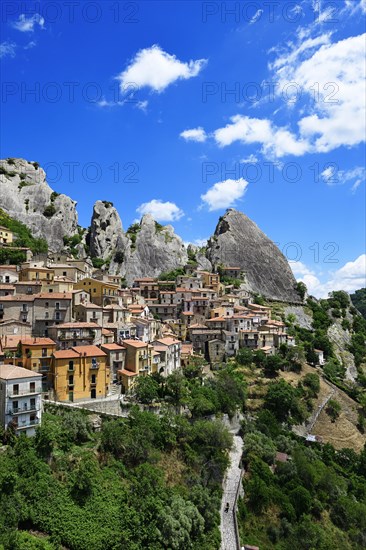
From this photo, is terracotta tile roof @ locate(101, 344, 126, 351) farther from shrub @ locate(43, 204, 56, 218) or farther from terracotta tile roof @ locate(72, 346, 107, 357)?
shrub @ locate(43, 204, 56, 218)

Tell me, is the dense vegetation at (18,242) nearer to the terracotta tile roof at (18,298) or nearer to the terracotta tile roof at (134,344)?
the terracotta tile roof at (18,298)

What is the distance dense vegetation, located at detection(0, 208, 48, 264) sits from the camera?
59469 millimetres

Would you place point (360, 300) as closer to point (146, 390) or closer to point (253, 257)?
point (253, 257)

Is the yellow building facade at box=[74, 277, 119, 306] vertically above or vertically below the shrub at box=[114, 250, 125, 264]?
below

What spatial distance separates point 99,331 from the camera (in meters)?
43.1

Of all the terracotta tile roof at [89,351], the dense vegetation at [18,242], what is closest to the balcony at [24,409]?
the terracotta tile roof at [89,351]

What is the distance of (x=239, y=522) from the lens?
3284cm

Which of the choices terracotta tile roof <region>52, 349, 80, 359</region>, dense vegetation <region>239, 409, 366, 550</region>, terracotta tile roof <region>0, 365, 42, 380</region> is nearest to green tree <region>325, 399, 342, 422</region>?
dense vegetation <region>239, 409, 366, 550</region>

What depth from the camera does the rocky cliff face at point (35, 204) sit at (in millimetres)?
90000

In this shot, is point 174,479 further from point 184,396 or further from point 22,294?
point 22,294

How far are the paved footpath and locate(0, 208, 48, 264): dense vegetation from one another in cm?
4259

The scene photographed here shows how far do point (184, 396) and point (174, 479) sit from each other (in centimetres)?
1020

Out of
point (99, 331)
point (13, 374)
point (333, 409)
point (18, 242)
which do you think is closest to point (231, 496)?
point (99, 331)

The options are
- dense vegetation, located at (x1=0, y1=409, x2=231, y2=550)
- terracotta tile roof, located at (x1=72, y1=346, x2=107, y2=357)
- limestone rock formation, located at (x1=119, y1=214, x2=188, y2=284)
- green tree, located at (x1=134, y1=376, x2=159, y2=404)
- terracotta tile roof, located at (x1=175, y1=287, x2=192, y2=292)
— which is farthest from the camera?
limestone rock formation, located at (x1=119, y1=214, x2=188, y2=284)
